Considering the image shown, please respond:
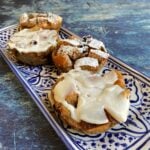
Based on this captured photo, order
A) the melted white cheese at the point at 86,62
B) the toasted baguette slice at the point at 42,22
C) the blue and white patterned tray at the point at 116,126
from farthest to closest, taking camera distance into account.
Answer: the toasted baguette slice at the point at 42,22, the melted white cheese at the point at 86,62, the blue and white patterned tray at the point at 116,126

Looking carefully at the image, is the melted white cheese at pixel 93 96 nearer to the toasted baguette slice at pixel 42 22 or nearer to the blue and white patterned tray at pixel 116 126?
the blue and white patterned tray at pixel 116 126

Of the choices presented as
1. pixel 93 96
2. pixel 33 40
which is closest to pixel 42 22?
pixel 33 40

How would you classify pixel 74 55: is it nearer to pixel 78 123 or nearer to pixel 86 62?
pixel 86 62

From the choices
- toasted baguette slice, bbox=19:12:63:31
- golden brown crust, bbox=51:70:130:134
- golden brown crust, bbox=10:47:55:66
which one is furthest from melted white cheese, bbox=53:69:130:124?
toasted baguette slice, bbox=19:12:63:31

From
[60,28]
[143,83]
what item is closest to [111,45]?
[60,28]

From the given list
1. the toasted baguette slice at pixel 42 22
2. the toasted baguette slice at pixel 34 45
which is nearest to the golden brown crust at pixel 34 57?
the toasted baguette slice at pixel 34 45

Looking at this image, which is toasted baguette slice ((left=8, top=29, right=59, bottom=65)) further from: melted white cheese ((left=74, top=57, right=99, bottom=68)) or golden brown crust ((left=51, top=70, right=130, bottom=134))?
golden brown crust ((left=51, top=70, right=130, bottom=134))
